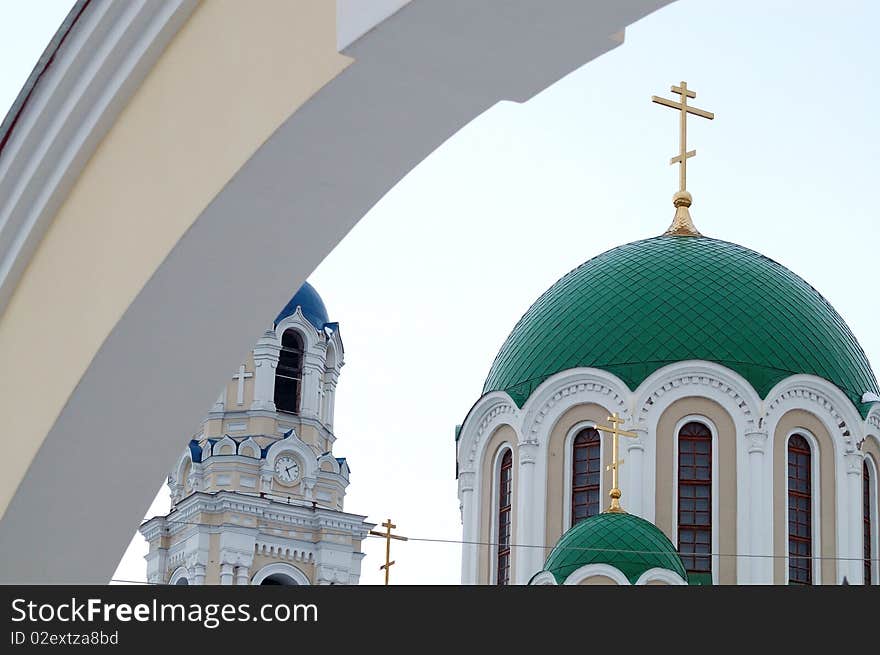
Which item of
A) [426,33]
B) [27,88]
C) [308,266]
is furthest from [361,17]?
[27,88]

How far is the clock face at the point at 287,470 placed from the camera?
24.2 metres

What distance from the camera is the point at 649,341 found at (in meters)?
18.6

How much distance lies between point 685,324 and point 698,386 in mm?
776

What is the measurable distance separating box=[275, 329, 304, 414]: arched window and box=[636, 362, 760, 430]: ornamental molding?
7.46 meters

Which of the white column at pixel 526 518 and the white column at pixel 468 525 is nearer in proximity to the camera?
the white column at pixel 526 518

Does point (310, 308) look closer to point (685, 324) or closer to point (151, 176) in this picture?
point (685, 324)

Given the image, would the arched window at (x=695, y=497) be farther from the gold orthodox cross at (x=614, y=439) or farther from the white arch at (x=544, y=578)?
the white arch at (x=544, y=578)

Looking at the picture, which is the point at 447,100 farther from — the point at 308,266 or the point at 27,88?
the point at 27,88

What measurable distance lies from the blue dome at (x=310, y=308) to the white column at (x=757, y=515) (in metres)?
8.26

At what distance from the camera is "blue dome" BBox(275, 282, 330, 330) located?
79.2ft

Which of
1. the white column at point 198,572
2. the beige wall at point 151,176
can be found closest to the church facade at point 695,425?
the white column at point 198,572

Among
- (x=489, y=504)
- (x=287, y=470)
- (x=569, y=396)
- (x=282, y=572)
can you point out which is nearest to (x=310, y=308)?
(x=287, y=470)

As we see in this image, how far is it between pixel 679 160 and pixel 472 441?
4274 mm

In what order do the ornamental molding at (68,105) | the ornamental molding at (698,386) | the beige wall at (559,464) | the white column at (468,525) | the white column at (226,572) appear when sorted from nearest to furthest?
the ornamental molding at (68,105)
the ornamental molding at (698,386)
the beige wall at (559,464)
the white column at (468,525)
the white column at (226,572)
